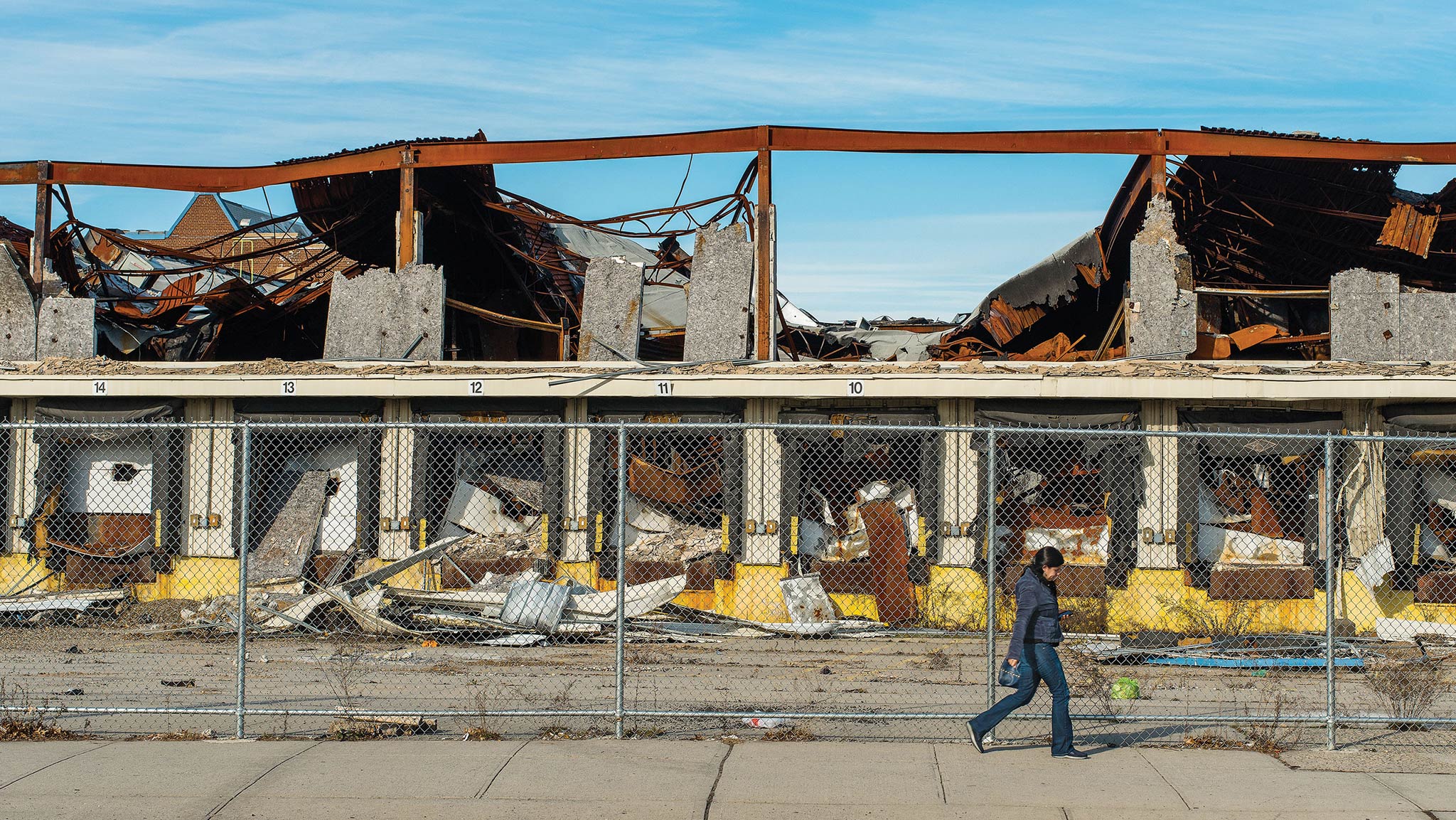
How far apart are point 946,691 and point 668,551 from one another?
488 centimetres

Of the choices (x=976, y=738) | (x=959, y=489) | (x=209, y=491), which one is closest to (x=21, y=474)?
(x=209, y=491)

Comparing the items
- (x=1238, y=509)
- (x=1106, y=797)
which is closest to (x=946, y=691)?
(x=1106, y=797)

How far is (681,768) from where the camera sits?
7.03 metres

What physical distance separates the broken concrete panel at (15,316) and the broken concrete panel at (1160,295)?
13296 mm

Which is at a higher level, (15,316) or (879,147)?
(879,147)

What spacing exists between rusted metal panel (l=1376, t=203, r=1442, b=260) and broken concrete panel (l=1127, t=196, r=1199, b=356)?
3044 millimetres

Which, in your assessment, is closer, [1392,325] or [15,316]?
[1392,325]

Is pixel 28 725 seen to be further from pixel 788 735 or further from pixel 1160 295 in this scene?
pixel 1160 295

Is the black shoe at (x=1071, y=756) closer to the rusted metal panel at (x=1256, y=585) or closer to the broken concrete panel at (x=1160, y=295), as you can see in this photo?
the rusted metal panel at (x=1256, y=585)

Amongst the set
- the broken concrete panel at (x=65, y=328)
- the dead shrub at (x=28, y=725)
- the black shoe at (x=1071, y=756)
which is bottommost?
the black shoe at (x=1071, y=756)

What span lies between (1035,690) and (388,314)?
33.1 feet

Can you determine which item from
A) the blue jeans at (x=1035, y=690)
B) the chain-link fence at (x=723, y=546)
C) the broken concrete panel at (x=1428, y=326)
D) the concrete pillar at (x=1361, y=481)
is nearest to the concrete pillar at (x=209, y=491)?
the chain-link fence at (x=723, y=546)

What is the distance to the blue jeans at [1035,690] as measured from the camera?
7176mm

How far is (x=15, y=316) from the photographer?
1550 cm
